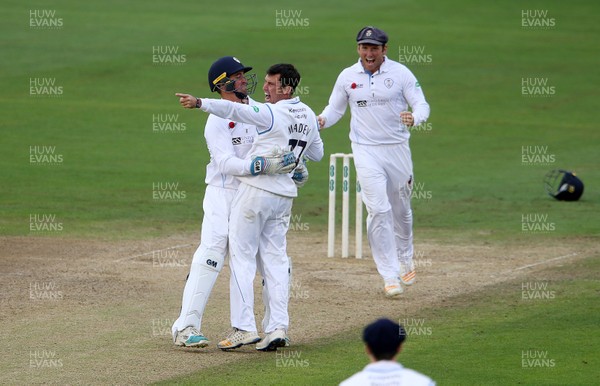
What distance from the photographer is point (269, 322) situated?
1044 cm

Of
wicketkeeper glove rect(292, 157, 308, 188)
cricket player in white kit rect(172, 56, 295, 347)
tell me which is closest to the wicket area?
wicketkeeper glove rect(292, 157, 308, 188)

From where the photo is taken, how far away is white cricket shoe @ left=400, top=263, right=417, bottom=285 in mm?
13148

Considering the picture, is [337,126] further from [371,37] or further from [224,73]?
[224,73]

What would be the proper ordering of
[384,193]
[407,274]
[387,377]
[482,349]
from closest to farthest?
[387,377]
[482,349]
[384,193]
[407,274]

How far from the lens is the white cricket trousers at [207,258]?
33.9 ft

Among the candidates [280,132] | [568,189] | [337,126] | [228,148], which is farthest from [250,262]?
[337,126]

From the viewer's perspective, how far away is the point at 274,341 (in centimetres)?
1030

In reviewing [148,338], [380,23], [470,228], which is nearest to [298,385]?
[148,338]

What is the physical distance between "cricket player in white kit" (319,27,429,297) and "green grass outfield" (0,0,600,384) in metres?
1.14

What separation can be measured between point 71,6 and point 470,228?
23.1 m

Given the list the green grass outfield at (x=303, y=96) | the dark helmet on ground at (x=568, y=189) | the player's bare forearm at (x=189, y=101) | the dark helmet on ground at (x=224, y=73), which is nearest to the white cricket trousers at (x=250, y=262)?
the dark helmet on ground at (x=224, y=73)

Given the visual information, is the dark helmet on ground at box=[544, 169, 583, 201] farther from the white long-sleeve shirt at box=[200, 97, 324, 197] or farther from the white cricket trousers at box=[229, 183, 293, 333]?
the white cricket trousers at box=[229, 183, 293, 333]

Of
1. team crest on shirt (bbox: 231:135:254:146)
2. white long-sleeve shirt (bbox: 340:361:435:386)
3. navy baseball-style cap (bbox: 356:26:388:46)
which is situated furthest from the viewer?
navy baseball-style cap (bbox: 356:26:388:46)

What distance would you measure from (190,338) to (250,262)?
83cm
